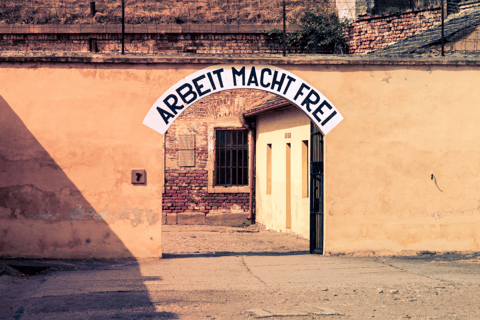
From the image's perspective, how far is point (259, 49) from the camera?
1838 cm

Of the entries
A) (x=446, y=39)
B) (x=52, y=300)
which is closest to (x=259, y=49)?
(x=446, y=39)

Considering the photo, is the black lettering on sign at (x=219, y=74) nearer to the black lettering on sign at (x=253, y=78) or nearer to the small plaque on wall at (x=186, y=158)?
the black lettering on sign at (x=253, y=78)

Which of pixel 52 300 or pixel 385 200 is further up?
pixel 385 200

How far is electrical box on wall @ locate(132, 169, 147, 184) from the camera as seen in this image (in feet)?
30.8

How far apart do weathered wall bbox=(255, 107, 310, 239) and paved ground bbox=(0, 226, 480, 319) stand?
3.70 metres

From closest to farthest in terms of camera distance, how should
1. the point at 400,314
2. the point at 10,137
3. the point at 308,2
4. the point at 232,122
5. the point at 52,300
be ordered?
1. the point at 400,314
2. the point at 52,300
3. the point at 10,137
4. the point at 232,122
5. the point at 308,2

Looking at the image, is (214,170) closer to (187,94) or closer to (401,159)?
(187,94)

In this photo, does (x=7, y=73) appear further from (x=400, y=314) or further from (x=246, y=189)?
(x=246, y=189)

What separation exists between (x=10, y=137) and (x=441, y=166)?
7.15 metres

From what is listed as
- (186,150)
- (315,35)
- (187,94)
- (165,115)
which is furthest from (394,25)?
(165,115)

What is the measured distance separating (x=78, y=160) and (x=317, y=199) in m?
4.13

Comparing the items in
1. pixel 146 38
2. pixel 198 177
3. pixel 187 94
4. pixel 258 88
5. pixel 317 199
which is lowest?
pixel 317 199

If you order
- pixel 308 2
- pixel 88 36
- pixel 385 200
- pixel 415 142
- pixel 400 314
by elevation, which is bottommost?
pixel 400 314

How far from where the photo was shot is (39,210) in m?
9.27
